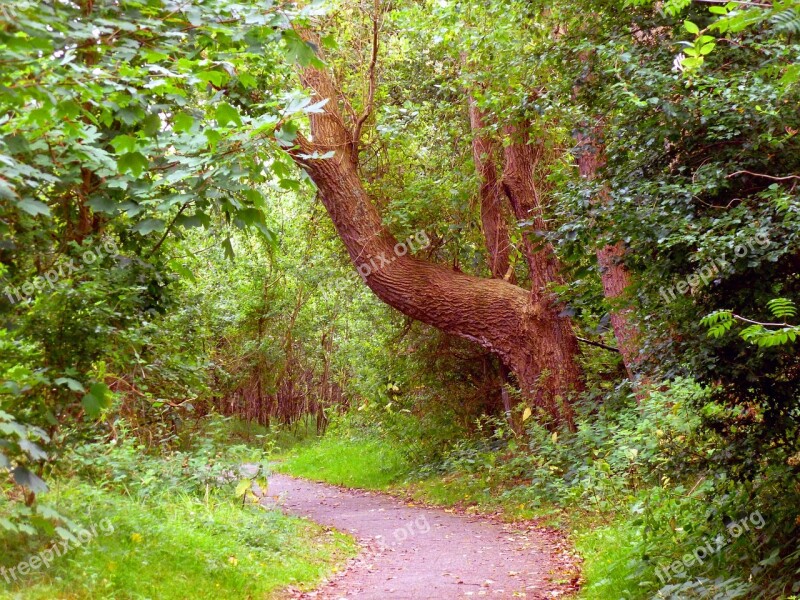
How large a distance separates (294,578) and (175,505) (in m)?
1.51

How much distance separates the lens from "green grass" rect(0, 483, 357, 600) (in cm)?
562

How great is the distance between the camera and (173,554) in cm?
668

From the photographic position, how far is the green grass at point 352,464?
643 inches

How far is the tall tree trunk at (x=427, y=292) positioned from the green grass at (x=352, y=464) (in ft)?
13.7

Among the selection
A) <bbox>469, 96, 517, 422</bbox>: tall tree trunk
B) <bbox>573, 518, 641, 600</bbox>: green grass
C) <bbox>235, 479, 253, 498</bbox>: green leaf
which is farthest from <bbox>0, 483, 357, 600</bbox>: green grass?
<bbox>469, 96, 517, 422</bbox>: tall tree trunk

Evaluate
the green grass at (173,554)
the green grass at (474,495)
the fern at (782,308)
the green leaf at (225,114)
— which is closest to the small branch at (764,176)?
the fern at (782,308)

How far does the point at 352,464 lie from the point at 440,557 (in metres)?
9.24

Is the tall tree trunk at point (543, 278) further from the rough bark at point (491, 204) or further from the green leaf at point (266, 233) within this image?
the green leaf at point (266, 233)

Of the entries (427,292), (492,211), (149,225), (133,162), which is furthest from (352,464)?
(133,162)

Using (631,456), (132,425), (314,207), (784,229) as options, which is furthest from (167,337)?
(314,207)

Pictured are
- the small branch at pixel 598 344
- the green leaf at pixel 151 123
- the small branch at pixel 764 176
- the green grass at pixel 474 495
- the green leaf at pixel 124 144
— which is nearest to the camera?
the green leaf at pixel 124 144

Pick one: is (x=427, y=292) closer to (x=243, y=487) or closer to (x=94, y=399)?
(x=243, y=487)

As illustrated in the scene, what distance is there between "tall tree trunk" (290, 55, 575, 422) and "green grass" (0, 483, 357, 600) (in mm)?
4840

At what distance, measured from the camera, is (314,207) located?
16.2 meters
